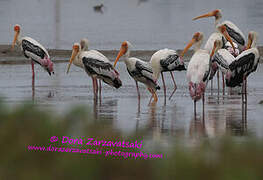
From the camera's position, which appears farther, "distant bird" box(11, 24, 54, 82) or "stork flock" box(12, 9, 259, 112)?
"distant bird" box(11, 24, 54, 82)

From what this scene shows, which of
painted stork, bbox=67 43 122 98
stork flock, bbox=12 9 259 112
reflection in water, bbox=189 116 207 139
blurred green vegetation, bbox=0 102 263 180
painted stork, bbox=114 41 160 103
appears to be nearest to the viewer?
blurred green vegetation, bbox=0 102 263 180

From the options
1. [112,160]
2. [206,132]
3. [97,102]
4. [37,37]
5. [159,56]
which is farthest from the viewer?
[37,37]

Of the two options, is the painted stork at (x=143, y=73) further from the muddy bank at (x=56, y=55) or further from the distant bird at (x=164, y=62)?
the muddy bank at (x=56, y=55)

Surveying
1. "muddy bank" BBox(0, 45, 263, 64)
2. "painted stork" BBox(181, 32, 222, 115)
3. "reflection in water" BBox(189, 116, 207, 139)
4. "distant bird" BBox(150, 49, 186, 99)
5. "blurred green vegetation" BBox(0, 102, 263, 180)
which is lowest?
"reflection in water" BBox(189, 116, 207, 139)

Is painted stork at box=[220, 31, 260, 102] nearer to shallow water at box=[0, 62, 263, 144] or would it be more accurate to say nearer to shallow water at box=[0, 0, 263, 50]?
shallow water at box=[0, 62, 263, 144]

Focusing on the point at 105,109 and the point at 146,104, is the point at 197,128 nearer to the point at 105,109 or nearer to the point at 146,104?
the point at 105,109

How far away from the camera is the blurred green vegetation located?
466 centimetres

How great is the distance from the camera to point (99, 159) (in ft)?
17.3

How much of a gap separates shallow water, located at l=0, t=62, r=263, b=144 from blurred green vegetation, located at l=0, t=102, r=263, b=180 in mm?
2383

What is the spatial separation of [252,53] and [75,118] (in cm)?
908

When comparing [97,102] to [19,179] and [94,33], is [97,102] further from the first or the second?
[94,33]

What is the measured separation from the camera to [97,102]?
570 inches

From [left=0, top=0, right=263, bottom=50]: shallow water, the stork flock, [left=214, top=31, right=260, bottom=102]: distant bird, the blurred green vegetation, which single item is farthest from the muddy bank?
the blurred green vegetation

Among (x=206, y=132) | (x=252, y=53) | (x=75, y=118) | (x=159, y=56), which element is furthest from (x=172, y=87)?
(x=75, y=118)
